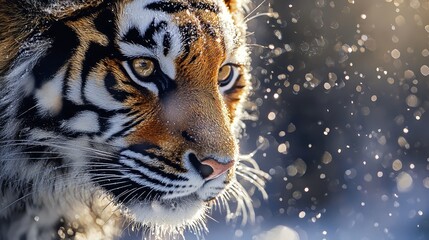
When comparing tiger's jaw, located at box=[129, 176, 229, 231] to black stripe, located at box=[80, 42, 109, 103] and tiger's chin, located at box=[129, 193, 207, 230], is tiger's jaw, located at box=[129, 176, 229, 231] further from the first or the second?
black stripe, located at box=[80, 42, 109, 103]

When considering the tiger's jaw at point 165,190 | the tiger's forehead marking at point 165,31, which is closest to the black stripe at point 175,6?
the tiger's forehead marking at point 165,31

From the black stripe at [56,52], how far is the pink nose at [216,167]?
35 centimetres

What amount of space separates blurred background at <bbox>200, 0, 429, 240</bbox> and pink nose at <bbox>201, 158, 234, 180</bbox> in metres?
2.71

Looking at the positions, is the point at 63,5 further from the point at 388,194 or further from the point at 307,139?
the point at 388,194

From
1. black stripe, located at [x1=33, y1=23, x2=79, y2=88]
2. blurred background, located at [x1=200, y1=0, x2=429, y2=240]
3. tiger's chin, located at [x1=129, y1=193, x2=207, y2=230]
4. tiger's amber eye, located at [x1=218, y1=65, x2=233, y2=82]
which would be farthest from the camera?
blurred background, located at [x1=200, y1=0, x2=429, y2=240]

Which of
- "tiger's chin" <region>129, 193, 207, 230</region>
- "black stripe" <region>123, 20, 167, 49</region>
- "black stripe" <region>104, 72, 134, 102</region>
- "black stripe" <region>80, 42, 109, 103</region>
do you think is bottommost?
"tiger's chin" <region>129, 193, 207, 230</region>

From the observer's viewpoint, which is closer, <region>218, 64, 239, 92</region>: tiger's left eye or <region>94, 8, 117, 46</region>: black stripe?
<region>94, 8, 117, 46</region>: black stripe

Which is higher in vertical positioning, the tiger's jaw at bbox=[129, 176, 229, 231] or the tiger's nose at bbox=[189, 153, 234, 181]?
the tiger's nose at bbox=[189, 153, 234, 181]

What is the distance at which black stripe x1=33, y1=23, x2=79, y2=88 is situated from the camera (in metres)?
1.68

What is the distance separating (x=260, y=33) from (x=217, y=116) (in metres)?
3.13

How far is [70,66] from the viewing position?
170 centimetres

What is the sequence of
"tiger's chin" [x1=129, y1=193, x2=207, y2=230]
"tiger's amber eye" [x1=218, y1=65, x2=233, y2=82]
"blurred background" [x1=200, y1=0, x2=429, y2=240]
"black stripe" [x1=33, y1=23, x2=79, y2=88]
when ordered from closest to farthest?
"black stripe" [x1=33, y1=23, x2=79, y2=88], "tiger's chin" [x1=129, y1=193, x2=207, y2=230], "tiger's amber eye" [x1=218, y1=65, x2=233, y2=82], "blurred background" [x1=200, y1=0, x2=429, y2=240]

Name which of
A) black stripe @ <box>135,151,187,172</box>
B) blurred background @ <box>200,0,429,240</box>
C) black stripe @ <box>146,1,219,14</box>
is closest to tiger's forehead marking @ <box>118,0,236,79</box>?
black stripe @ <box>146,1,219,14</box>

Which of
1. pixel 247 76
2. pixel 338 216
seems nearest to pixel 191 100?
pixel 247 76
